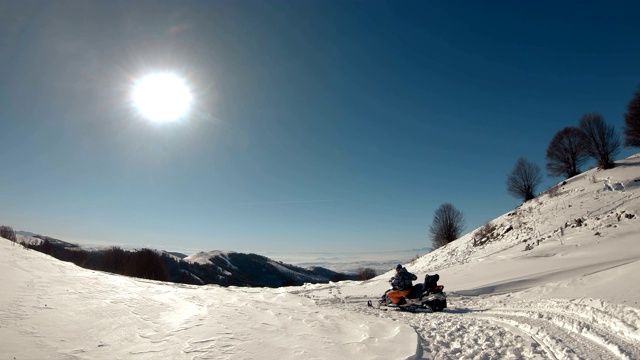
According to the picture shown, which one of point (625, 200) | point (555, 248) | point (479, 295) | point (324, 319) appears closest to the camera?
point (324, 319)

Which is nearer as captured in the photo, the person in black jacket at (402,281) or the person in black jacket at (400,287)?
the person in black jacket at (400,287)

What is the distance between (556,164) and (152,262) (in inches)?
2419

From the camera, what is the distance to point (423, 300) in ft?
37.2

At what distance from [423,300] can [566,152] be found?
39.8 meters

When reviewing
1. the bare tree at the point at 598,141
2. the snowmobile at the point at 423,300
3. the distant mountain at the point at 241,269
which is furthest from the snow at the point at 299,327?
the distant mountain at the point at 241,269

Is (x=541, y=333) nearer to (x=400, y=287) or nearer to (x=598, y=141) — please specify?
(x=400, y=287)

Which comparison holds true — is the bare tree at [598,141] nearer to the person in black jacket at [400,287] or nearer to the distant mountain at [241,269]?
the person in black jacket at [400,287]

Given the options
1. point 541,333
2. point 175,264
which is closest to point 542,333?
point 541,333

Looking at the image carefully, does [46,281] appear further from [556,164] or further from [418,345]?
[556,164]

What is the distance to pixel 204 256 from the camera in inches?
6841

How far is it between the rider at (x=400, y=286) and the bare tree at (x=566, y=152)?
3667 cm

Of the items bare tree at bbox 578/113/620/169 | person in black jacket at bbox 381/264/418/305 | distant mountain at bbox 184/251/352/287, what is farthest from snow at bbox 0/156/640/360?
distant mountain at bbox 184/251/352/287

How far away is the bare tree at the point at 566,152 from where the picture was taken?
37.7 metres

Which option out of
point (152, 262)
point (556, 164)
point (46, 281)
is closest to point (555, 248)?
point (46, 281)
